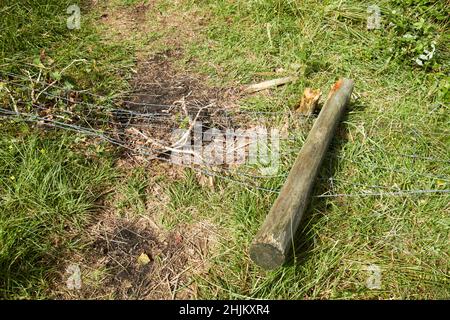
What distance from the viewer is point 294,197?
280cm

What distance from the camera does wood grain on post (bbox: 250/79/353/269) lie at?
257 cm

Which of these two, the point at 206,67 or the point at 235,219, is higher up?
the point at 206,67

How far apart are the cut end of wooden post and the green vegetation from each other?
0.19 meters

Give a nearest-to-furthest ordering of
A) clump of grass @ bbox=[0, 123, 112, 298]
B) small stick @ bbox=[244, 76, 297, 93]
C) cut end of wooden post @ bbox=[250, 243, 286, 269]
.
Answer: cut end of wooden post @ bbox=[250, 243, 286, 269], clump of grass @ bbox=[0, 123, 112, 298], small stick @ bbox=[244, 76, 297, 93]

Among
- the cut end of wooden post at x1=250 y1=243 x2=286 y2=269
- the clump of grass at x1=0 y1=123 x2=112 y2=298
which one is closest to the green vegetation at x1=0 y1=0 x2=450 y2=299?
the clump of grass at x1=0 y1=123 x2=112 y2=298

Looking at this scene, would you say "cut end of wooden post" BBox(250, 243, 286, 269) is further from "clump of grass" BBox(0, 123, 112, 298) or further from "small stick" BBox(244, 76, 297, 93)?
"small stick" BBox(244, 76, 297, 93)

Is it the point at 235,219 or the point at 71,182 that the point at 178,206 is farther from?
the point at 71,182

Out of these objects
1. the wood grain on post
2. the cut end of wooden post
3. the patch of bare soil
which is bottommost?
the patch of bare soil

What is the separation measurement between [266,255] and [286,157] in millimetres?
1067

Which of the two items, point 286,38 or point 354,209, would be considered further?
point 286,38

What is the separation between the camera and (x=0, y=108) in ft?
11.9

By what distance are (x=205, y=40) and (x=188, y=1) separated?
32.5 inches

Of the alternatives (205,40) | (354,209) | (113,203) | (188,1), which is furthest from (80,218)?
(188,1)

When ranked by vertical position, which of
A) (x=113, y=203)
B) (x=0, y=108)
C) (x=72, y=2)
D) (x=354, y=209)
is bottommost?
(x=354, y=209)
